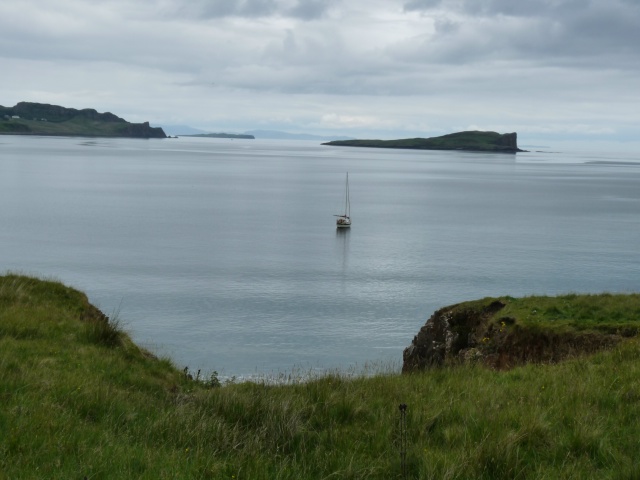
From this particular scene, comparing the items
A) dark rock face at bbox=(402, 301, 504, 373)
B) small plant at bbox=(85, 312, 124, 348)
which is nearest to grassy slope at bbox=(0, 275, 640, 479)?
small plant at bbox=(85, 312, 124, 348)

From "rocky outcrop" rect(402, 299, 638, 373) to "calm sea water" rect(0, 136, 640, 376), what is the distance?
7.00 m

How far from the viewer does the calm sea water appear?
118 ft

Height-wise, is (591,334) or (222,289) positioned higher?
(591,334)

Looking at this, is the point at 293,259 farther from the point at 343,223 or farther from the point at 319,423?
the point at 319,423

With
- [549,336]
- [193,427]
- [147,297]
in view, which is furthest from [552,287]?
[193,427]

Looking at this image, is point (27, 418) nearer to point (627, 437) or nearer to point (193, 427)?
point (193, 427)

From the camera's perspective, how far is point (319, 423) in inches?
379

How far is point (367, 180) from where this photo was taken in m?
173

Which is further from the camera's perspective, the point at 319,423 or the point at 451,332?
the point at 451,332

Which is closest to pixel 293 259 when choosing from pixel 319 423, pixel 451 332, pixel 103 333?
pixel 451 332

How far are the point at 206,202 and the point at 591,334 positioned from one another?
90999 millimetres

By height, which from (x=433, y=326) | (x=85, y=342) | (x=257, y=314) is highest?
(x=85, y=342)

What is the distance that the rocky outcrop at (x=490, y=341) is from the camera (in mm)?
17969

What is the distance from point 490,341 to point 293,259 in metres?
39.9
